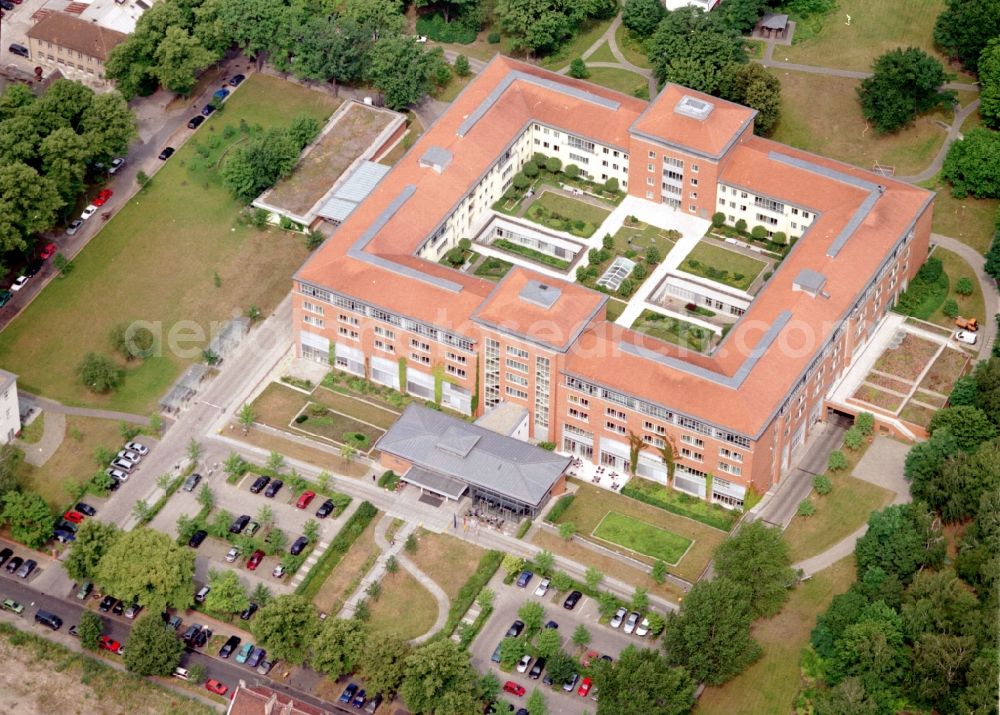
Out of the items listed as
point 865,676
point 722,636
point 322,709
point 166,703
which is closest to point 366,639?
point 322,709

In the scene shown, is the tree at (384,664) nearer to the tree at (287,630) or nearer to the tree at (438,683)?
the tree at (438,683)

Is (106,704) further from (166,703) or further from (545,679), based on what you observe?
(545,679)

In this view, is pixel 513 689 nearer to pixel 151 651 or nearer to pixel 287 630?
pixel 287 630

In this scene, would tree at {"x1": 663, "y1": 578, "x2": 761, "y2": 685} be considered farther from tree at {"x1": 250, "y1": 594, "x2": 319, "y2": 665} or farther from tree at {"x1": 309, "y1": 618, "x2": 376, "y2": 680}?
tree at {"x1": 250, "y1": 594, "x2": 319, "y2": 665}

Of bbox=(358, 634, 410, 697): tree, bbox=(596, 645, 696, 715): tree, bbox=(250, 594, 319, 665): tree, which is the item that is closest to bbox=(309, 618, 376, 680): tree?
bbox=(358, 634, 410, 697): tree

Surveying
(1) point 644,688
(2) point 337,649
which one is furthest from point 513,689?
(2) point 337,649
